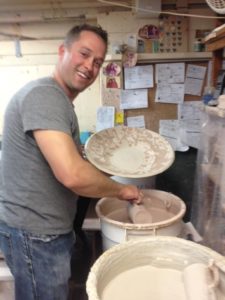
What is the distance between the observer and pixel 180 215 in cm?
120

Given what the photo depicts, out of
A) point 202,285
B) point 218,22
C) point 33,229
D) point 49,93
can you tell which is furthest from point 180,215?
point 218,22

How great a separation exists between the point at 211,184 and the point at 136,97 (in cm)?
112

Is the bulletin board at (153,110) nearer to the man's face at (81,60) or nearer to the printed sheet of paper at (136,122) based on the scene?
the printed sheet of paper at (136,122)

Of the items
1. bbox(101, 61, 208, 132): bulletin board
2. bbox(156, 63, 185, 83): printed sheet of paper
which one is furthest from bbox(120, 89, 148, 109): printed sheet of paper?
bbox(156, 63, 185, 83): printed sheet of paper

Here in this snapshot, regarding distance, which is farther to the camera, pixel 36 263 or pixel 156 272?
pixel 36 263

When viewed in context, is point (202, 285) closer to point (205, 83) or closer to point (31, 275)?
point (31, 275)

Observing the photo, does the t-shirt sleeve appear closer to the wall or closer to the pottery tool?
the pottery tool

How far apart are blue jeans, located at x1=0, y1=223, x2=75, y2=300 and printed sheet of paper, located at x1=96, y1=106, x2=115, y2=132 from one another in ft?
4.07

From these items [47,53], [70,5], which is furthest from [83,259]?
[70,5]

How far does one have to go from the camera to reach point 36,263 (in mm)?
1093

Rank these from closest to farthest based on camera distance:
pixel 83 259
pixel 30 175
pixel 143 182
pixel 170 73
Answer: pixel 30 175 → pixel 143 182 → pixel 83 259 → pixel 170 73

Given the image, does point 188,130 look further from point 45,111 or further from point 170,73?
point 45,111

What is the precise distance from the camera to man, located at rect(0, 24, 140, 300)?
0.98 meters

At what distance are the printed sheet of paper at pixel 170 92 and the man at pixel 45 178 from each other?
1085mm
